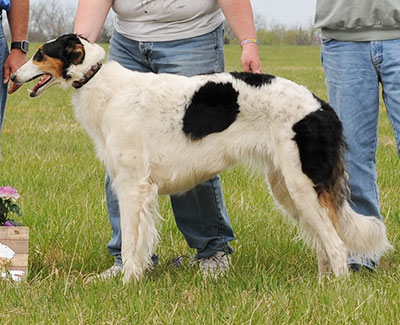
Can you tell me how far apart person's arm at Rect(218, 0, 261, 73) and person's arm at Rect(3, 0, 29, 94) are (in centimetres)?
128

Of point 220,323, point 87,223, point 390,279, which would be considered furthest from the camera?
point 87,223

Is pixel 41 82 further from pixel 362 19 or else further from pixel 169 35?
pixel 362 19

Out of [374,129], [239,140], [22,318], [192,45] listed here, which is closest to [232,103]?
[239,140]

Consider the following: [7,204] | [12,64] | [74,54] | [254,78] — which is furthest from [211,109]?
[7,204]

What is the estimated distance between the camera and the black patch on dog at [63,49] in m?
4.54

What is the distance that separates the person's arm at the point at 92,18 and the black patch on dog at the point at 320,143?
4.85 feet

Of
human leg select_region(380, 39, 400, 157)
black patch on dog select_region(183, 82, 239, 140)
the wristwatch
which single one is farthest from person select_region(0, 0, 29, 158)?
human leg select_region(380, 39, 400, 157)

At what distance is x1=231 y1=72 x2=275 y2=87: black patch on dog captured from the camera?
15.0 ft

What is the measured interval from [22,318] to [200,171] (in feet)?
4.67

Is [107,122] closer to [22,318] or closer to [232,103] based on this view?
[232,103]

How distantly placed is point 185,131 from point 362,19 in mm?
1284

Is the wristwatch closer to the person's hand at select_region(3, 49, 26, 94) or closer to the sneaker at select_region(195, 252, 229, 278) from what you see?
the person's hand at select_region(3, 49, 26, 94)

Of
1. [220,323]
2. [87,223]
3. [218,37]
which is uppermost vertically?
[218,37]

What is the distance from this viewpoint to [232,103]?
14.9ft
